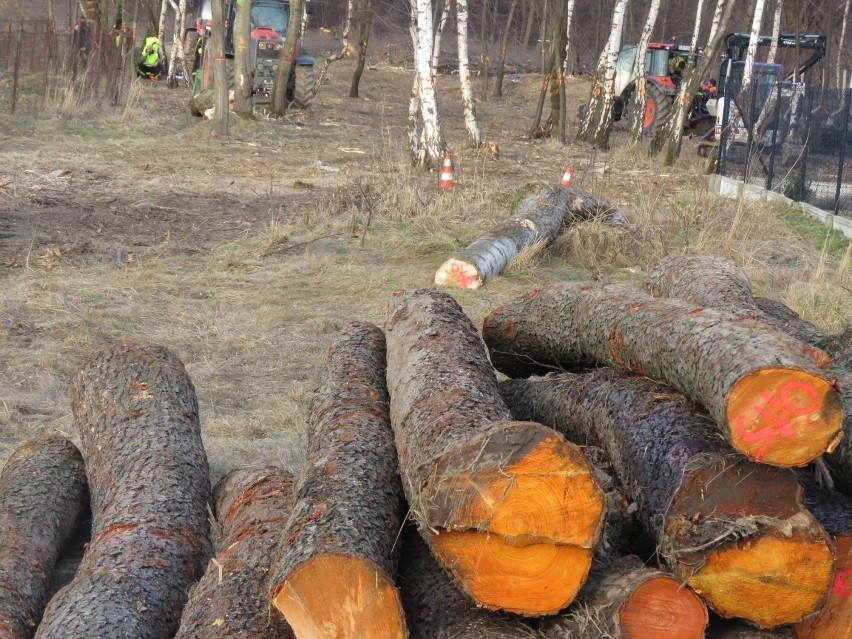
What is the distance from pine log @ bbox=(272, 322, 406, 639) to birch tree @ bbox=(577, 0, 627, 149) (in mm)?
16622

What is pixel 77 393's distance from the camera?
4.59 m

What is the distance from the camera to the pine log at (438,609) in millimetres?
2734

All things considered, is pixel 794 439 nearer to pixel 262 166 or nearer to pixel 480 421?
pixel 480 421

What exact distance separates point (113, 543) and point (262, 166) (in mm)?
12806

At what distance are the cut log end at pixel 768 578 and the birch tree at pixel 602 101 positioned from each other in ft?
56.6

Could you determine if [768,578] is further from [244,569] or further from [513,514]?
[244,569]

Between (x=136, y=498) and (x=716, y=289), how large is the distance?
2872mm

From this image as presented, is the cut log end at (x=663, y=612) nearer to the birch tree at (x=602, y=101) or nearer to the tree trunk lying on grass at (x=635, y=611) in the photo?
the tree trunk lying on grass at (x=635, y=611)

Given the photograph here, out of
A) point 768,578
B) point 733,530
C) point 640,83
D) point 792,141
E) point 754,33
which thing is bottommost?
point 768,578

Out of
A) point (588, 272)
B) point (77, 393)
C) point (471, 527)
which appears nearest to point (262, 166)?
point (588, 272)

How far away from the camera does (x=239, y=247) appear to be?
1016 cm

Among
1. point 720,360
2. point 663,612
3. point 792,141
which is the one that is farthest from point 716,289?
point 792,141


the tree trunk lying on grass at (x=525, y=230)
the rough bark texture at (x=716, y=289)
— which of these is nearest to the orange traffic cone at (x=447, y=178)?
the tree trunk lying on grass at (x=525, y=230)

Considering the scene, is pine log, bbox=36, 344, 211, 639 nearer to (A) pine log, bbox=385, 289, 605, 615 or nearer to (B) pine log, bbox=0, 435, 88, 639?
(B) pine log, bbox=0, 435, 88, 639
